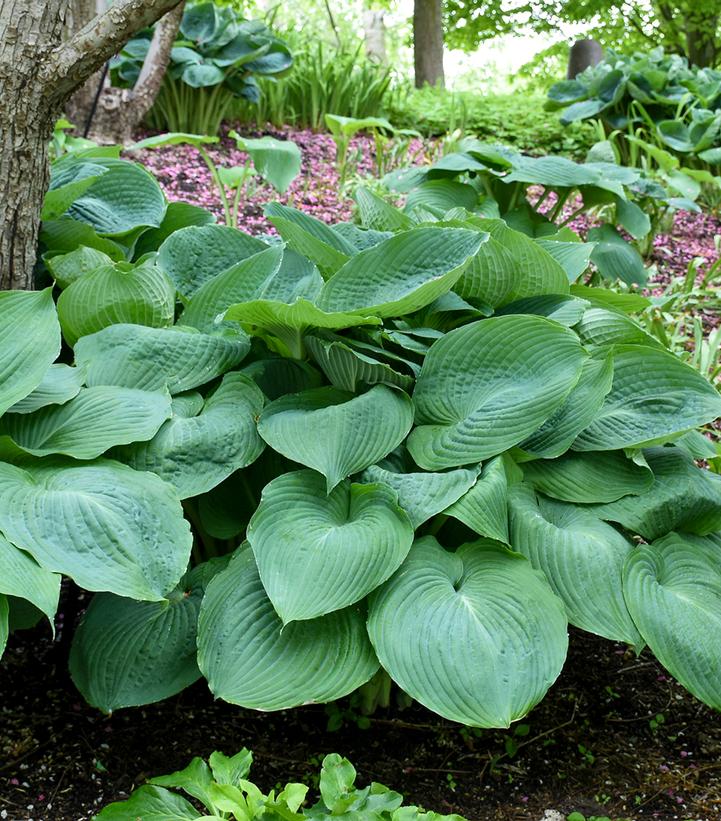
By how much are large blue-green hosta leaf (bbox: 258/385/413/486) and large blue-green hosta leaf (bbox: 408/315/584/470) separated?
0.23ft

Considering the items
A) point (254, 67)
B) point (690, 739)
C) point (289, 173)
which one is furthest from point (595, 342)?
point (254, 67)

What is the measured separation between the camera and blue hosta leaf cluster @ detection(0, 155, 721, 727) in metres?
1.64

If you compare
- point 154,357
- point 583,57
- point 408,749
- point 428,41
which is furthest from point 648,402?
point 428,41

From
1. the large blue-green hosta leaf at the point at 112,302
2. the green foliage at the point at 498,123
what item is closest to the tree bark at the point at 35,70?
the large blue-green hosta leaf at the point at 112,302

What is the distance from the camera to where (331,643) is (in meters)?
1.70

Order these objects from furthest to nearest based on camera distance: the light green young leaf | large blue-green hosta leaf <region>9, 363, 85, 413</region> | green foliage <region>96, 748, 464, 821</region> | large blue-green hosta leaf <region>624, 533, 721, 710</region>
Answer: large blue-green hosta leaf <region>9, 363, 85, 413</region> < large blue-green hosta leaf <region>624, 533, 721, 710</region> < the light green young leaf < green foliage <region>96, 748, 464, 821</region>

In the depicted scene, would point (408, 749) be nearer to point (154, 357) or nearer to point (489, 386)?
point (489, 386)

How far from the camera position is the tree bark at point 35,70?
7.14 feet

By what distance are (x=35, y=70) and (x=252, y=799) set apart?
1.73 metres

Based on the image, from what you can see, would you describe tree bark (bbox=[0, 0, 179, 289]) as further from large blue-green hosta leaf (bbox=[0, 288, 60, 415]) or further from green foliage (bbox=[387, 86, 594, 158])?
green foliage (bbox=[387, 86, 594, 158])

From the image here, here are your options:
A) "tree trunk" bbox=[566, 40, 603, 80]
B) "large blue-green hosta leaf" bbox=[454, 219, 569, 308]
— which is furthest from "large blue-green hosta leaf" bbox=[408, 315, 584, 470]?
"tree trunk" bbox=[566, 40, 603, 80]

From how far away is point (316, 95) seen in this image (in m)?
6.81

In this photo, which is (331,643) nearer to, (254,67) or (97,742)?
(97,742)

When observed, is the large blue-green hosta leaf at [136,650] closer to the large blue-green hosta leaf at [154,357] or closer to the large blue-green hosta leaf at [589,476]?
the large blue-green hosta leaf at [154,357]
